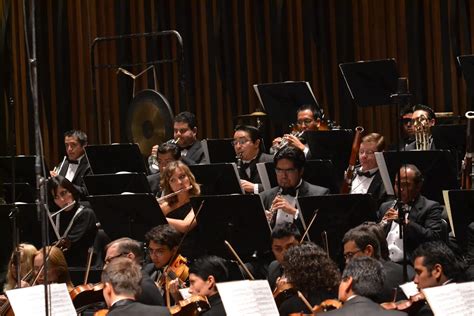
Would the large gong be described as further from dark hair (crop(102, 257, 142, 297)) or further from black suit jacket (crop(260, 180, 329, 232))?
dark hair (crop(102, 257, 142, 297))

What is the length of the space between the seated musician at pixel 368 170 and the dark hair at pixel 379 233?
1.17 meters

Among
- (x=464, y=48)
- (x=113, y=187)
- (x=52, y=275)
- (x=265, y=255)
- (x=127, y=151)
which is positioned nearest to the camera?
(x=52, y=275)

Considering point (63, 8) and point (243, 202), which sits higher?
point (63, 8)

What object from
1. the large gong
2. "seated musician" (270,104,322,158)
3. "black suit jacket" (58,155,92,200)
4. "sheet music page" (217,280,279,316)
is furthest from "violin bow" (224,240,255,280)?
the large gong

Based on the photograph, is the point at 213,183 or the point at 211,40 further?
the point at 211,40

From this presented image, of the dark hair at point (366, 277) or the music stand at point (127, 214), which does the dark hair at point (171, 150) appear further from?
the dark hair at point (366, 277)

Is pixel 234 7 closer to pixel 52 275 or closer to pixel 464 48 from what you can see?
pixel 464 48

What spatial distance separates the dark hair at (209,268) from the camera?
5703mm

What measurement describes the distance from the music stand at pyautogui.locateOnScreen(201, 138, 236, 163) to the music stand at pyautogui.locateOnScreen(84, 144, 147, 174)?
507 millimetres

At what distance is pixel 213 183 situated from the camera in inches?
279

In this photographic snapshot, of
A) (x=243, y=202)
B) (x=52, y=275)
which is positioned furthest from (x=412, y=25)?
(x=52, y=275)

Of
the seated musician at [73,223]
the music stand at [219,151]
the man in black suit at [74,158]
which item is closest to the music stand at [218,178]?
the music stand at [219,151]

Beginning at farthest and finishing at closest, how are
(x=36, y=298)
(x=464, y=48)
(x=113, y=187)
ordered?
(x=464, y=48) → (x=113, y=187) → (x=36, y=298)

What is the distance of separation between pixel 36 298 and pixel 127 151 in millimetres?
2790
